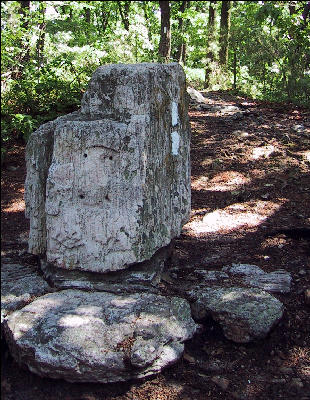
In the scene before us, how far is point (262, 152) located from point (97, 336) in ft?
17.0

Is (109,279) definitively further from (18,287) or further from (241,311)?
(241,311)

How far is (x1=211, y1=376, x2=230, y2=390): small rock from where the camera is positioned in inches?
109

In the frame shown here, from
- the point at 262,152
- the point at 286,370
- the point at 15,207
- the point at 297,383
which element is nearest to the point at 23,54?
the point at 15,207

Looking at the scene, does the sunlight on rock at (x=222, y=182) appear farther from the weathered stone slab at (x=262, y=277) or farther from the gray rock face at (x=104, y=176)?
the gray rock face at (x=104, y=176)

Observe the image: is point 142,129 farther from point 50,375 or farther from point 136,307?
point 50,375

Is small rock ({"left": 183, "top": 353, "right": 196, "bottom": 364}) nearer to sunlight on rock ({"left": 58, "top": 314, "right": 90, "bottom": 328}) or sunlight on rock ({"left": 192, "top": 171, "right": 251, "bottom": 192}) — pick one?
sunlight on rock ({"left": 58, "top": 314, "right": 90, "bottom": 328})

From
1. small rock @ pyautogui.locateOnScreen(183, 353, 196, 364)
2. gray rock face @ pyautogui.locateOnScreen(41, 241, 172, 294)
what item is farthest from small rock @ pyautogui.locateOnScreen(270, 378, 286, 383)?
gray rock face @ pyautogui.locateOnScreen(41, 241, 172, 294)

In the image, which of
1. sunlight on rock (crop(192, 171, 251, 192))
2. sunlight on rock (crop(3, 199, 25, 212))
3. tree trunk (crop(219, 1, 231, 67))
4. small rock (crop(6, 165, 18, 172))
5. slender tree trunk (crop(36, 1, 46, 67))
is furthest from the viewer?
tree trunk (crop(219, 1, 231, 67))

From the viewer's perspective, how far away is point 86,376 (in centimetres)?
256

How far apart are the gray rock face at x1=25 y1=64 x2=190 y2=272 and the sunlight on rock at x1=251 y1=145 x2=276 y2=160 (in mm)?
3811

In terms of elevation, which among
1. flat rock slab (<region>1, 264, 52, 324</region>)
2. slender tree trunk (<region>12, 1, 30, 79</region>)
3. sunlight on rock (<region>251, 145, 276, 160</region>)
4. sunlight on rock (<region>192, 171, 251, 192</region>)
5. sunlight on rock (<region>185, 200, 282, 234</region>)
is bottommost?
sunlight on rock (<region>185, 200, 282, 234</region>)

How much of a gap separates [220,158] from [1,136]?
3411 mm

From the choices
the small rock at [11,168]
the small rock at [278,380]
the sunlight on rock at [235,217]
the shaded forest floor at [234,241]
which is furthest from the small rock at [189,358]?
the small rock at [11,168]

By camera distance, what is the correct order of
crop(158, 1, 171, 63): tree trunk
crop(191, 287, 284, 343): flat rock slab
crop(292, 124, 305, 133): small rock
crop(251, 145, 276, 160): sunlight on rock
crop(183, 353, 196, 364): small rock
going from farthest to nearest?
crop(158, 1, 171, 63): tree trunk < crop(292, 124, 305, 133): small rock < crop(251, 145, 276, 160): sunlight on rock < crop(191, 287, 284, 343): flat rock slab < crop(183, 353, 196, 364): small rock
